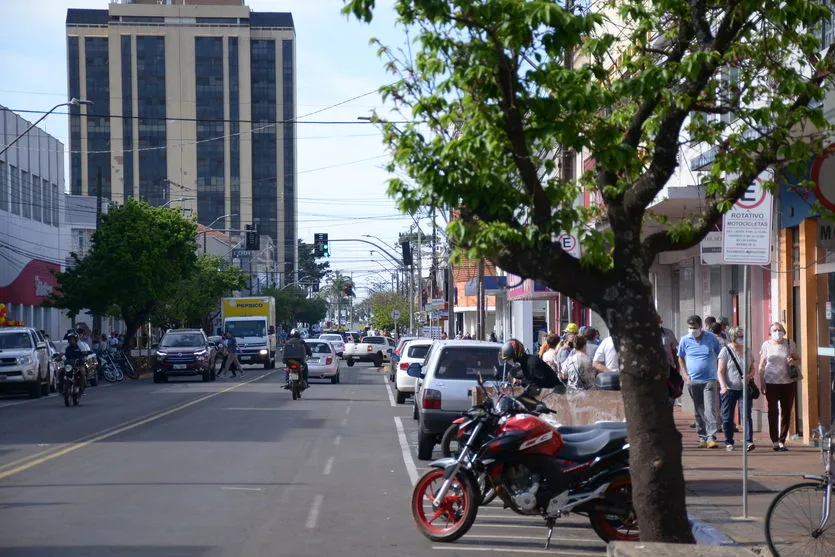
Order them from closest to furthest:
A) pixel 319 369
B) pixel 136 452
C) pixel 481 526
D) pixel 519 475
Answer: pixel 519 475 → pixel 481 526 → pixel 136 452 → pixel 319 369

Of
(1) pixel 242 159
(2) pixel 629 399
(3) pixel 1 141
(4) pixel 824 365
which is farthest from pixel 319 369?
(1) pixel 242 159

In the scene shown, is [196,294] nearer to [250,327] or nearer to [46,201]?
[46,201]

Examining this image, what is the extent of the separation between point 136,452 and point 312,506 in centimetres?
556

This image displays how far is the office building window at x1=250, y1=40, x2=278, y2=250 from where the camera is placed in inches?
5423

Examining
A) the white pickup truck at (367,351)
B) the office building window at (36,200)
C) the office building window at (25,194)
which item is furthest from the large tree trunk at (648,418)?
the office building window at (36,200)

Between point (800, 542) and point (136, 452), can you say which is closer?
point (800, 542)

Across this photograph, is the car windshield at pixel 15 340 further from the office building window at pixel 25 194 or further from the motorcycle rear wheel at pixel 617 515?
the office building window at pixel 25 194

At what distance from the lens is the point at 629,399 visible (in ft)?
25.8

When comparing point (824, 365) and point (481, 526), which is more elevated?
point (824, 365)

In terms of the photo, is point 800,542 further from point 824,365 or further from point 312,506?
point 824,365

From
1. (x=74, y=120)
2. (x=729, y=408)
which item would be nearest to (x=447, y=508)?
(x=729, y=408)

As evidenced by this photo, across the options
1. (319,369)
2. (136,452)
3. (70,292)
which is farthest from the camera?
(70,292)

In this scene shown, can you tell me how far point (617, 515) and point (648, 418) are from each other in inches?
85.6

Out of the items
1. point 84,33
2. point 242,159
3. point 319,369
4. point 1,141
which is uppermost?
point 84,33
